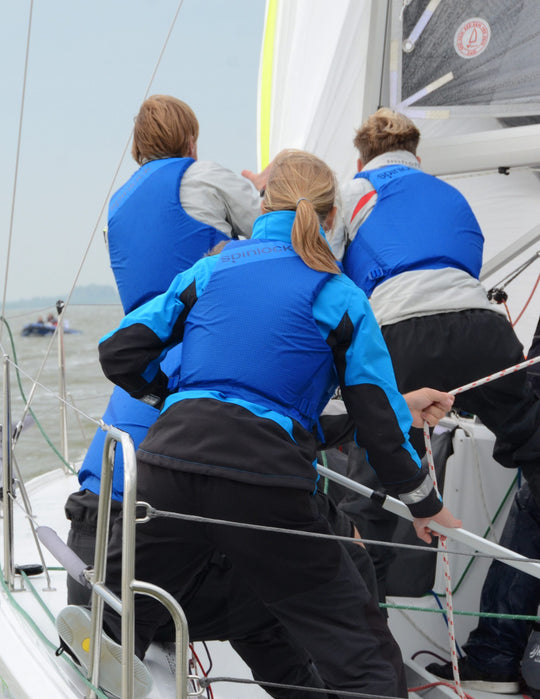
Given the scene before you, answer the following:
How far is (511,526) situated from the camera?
2002 mm

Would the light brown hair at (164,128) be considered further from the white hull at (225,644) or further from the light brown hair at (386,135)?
the white hull at (225,644)

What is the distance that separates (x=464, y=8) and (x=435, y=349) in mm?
1356

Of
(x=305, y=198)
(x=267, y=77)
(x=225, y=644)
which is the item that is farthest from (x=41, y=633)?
(x=267, y=77)

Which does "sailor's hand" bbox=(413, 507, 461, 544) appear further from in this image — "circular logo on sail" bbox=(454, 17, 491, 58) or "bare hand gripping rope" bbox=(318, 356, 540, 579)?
"circular logo on sail" bbox=(454, 17, 491, 58)

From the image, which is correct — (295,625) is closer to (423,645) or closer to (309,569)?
(309,569)

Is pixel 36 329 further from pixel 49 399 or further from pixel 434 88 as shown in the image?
pixel 434 88

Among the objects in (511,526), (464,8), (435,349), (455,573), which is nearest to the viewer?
(435,349)

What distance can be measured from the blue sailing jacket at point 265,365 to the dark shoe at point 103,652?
31cm

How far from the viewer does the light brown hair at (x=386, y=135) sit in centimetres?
218

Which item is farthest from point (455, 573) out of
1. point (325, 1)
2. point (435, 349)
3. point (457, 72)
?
point (325, 1)

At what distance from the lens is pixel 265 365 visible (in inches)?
49.4

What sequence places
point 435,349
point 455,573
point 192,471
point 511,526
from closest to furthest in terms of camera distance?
point 192,471 < point 435,349 < point 511,526 < point 455,573

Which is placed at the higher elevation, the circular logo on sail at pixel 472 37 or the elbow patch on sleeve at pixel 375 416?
the circular logo on sail at pixel 472 37

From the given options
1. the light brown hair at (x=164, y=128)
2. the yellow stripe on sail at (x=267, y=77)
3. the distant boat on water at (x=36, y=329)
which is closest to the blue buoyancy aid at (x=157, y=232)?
the light brown hair at (x=164, y=128)
